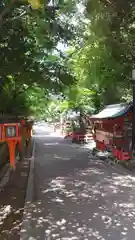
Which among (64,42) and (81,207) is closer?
(81,207)

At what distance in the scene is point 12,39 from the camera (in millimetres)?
13180

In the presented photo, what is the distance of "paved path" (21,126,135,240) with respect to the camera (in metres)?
7.04

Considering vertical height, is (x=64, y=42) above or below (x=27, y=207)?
above

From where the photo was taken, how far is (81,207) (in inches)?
352

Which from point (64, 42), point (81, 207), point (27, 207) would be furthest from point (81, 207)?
point (64, 42)

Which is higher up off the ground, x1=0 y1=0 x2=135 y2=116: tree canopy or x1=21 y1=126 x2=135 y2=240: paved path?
x1=0 y1=0 x2=135 y2=116: tree canopy

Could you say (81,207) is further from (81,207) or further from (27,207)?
(27,207)

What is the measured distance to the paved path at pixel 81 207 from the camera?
7035 mm

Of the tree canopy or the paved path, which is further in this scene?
the tree canopy

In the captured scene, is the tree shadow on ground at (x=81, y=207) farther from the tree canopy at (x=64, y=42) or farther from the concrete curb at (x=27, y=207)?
the tree canopy at (x=64, y=42)

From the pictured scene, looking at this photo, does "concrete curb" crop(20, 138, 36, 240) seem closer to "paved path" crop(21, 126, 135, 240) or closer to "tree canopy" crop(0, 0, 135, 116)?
"paved path" crop(21, 126, 135, 240)

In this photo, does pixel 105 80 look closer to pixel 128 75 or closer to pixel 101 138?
pixel 128 75

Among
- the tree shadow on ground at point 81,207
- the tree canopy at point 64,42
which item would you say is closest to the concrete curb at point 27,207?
the tree shadow on ground at point 81,207

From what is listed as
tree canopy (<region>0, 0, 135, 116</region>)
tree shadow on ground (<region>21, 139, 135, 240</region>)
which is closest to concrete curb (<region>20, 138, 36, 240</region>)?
tree shadow on ground (<region>21, 139, 135, 240</region>)
